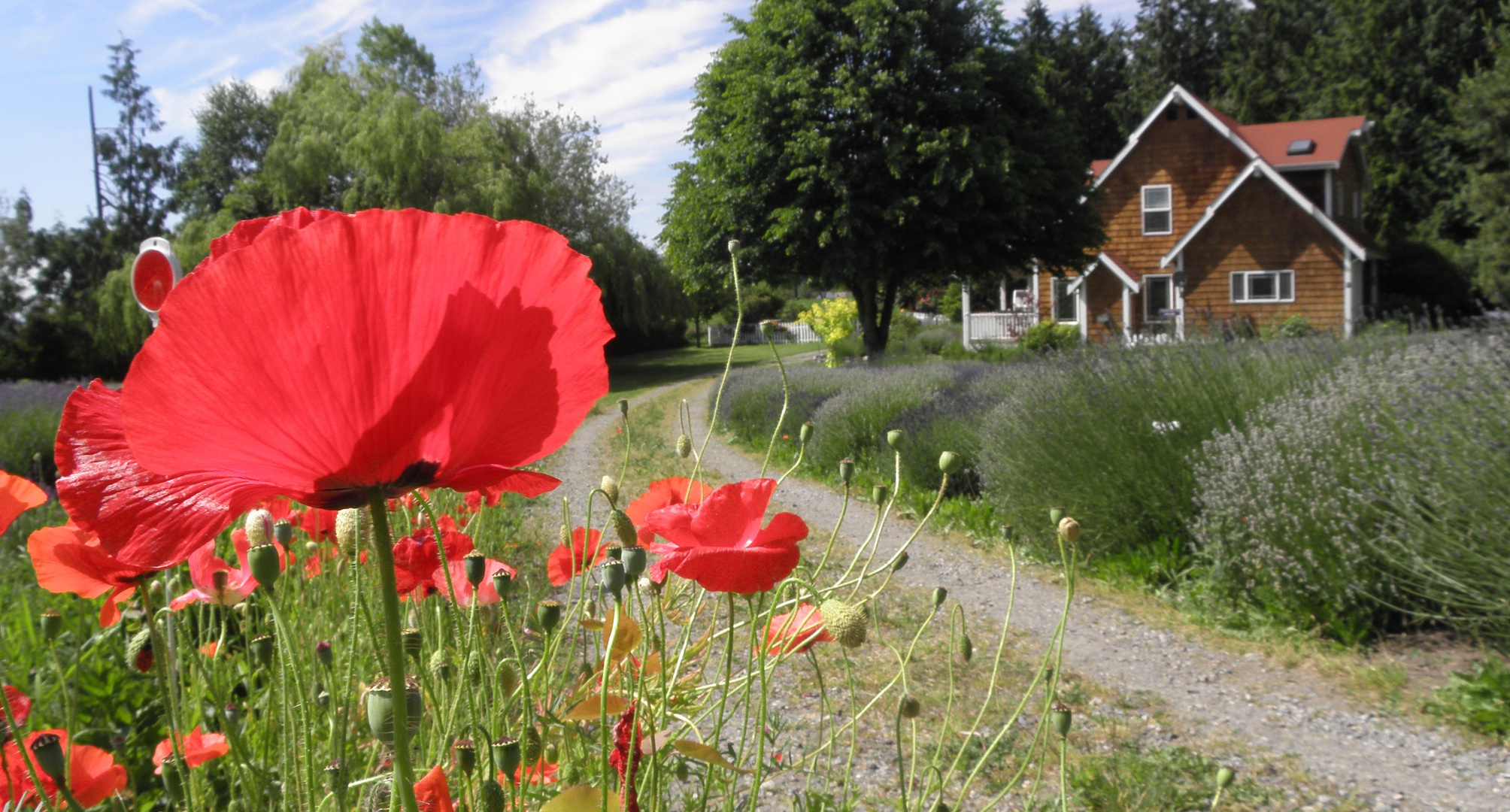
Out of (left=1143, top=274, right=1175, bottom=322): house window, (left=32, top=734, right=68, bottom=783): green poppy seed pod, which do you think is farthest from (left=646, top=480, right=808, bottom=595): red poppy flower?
(left=1143, top=274, right=1175, bottom=322): house window

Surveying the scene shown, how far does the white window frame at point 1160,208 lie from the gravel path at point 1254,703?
18.8 m

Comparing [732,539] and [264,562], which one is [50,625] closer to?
→ [264,562]

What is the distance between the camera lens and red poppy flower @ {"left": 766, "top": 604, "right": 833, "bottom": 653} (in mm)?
958

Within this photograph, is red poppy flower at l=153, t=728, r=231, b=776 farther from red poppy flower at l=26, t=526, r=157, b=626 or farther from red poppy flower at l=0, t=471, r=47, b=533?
red poppy flower at l=0, t=471, r=47, b=533

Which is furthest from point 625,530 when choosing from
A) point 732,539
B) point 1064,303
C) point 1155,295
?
point 1064,303

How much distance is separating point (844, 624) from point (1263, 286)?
22.6 metres

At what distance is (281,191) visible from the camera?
20469 mm

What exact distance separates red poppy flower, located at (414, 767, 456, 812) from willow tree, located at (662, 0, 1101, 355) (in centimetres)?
1450

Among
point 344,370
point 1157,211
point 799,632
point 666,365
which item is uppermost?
point 1157,211

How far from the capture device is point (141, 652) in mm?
1213

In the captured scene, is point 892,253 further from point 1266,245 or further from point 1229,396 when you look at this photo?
point 1229,396

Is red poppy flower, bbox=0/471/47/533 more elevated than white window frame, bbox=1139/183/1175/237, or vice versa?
white window frame, bbox=1139/183/1175/237

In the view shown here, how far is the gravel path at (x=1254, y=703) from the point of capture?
2830 millimetres

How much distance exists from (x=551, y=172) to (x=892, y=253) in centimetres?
1147
